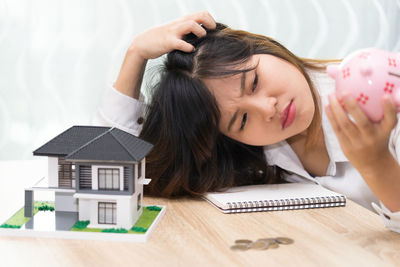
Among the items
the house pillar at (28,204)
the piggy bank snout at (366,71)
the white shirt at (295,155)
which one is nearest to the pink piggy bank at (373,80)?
the piggy bank snout at (366,71)

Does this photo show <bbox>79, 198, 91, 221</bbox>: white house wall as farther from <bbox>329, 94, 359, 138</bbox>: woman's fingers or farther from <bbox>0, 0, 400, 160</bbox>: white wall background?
<bbox>0, 0, 400, 160</bbox>: white wall background

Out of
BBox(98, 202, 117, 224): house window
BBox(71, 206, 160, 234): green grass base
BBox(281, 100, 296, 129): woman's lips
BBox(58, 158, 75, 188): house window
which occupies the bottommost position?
BBox(71, 206, 160, 234): green grass base

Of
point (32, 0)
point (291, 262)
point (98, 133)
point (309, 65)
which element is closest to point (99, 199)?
point (98, 133)

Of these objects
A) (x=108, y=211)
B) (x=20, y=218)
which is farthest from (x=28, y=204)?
(x=108, y=211)

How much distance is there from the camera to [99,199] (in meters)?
0.82

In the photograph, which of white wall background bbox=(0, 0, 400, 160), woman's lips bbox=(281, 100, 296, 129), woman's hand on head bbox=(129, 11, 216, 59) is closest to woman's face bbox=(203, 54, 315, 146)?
woman's lips bbox=(281, 100, 296, 129)

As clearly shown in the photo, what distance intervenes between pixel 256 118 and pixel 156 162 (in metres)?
0.25

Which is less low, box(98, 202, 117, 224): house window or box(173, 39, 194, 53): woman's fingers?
box(173, 39, 194, 53): woman's fingers

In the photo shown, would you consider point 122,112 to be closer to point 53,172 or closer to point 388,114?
point 53,172

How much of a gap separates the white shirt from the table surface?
23 cm

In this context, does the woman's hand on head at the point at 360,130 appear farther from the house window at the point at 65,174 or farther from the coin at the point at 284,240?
the house window at the point at 65,174

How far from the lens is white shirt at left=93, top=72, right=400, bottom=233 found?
116 cm

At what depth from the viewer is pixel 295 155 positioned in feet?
4.04

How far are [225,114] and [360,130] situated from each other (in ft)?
1.19
